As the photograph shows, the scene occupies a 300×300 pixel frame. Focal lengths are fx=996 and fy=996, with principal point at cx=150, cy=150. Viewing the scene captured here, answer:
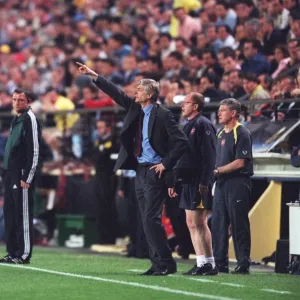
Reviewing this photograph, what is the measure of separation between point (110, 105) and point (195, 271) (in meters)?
7.03

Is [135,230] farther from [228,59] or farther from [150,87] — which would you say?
[150,87]

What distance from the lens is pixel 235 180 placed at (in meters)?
12.2

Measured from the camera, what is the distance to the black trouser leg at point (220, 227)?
486 inches

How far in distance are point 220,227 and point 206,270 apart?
1.01 metres

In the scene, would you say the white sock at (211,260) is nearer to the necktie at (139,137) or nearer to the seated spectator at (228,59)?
the necktie at (139,137)

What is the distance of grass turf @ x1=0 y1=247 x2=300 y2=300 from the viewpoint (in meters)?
9.28

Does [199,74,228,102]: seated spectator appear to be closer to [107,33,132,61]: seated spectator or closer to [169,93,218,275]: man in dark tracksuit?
[169,93,218,275]: man in dark tracksuit

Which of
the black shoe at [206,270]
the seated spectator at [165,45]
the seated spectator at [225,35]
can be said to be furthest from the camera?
the seated spectator at [165,45]

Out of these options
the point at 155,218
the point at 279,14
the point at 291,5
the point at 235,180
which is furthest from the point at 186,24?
the point at 155,218

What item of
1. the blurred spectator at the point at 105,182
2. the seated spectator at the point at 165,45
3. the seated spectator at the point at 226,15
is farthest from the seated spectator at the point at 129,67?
the blurred spectator at the point at 105,182

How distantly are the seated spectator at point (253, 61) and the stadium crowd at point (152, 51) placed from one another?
0.02m

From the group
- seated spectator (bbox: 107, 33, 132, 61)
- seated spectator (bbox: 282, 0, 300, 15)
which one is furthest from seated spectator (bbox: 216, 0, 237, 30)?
seated spectator (bbox: 107, 33, 132, 61)

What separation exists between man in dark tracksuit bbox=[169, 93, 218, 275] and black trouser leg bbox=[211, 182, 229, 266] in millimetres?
590

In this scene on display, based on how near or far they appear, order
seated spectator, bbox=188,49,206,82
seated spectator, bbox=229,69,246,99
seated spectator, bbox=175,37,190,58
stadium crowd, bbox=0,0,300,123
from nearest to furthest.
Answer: seated spectator, bbox=229,69,246,99 → stadium crowd, bbox=0,0,300,123 → seated spectator, bbox=188,49,206,82 → seated spectator, bbox=175,37,190,58
